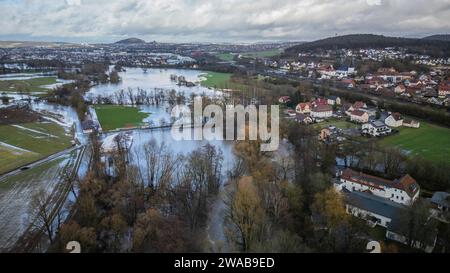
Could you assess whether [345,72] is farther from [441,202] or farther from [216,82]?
[441,202]

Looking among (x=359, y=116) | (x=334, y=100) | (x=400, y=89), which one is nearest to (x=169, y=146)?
(x=359, y=116)

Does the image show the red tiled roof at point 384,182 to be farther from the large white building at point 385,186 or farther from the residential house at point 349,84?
the residential house at point 349,84

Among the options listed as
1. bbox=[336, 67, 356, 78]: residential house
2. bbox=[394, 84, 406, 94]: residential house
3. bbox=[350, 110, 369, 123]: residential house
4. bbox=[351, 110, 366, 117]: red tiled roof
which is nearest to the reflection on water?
bbox=[350, 110, 369, 123]: residential house

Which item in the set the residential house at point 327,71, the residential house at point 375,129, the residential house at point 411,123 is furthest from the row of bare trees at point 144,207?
the residential house at point 327,71

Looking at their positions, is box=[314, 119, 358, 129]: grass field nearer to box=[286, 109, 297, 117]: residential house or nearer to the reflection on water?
box=[286, 109, 297, 117]: residential house

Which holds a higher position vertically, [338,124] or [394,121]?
[394,121]

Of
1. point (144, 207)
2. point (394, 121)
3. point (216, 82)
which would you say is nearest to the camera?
point (144, 207)
